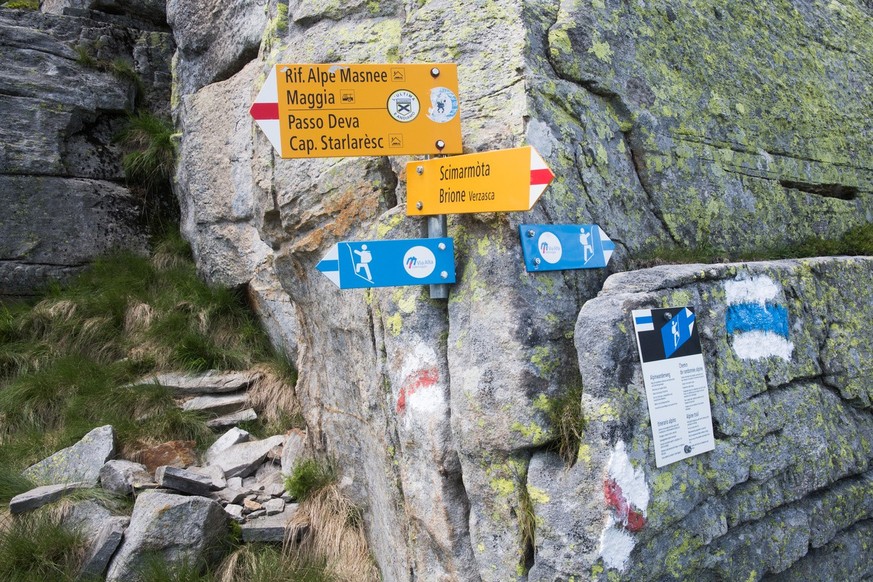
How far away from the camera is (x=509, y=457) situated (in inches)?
142

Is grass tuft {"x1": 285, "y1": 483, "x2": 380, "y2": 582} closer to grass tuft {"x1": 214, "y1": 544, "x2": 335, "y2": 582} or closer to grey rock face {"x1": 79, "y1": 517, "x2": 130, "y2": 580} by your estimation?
grass tuft {"x1": 214, "y1": 544, "x2": 335, "y2": 582}

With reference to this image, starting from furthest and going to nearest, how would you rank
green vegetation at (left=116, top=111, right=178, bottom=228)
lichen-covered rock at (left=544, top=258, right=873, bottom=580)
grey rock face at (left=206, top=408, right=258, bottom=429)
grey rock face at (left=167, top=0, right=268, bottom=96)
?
green vegetation at (left=116, top=111, right=178, bottom=228) → grey rock face at (left=167, top=0, right=268, bottom=96) → grey rock face at (left=206, top=408, right=258, bottom=429) → lichen-covered rock at (left=544, top=258, right=873, bottom=580)

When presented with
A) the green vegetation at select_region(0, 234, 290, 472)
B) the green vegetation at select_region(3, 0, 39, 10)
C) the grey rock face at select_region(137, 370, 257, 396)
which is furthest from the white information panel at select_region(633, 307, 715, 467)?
the green vegetation at select_region(3, 0, 39, 10)

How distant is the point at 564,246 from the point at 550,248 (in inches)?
3.8

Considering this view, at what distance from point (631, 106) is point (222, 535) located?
4169mm

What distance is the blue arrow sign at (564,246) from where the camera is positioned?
3670 millimetres

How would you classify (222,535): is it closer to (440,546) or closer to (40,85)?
(440,546)

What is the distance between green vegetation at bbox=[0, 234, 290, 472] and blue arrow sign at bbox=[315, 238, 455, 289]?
3937 millimetres

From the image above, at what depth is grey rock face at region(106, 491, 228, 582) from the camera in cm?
500

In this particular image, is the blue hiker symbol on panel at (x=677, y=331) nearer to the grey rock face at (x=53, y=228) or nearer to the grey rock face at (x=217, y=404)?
the grey rock face at (x=217, y=404)

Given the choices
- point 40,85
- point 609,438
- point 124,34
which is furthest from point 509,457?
point 124,34

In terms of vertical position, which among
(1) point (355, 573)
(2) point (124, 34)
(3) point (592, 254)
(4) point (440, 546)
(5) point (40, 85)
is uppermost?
(2) point (124, 34)

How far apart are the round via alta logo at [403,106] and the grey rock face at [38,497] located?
4.07 m

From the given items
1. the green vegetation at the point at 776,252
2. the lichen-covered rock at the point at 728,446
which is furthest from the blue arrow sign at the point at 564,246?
the green vegetation at the point at 776,252
